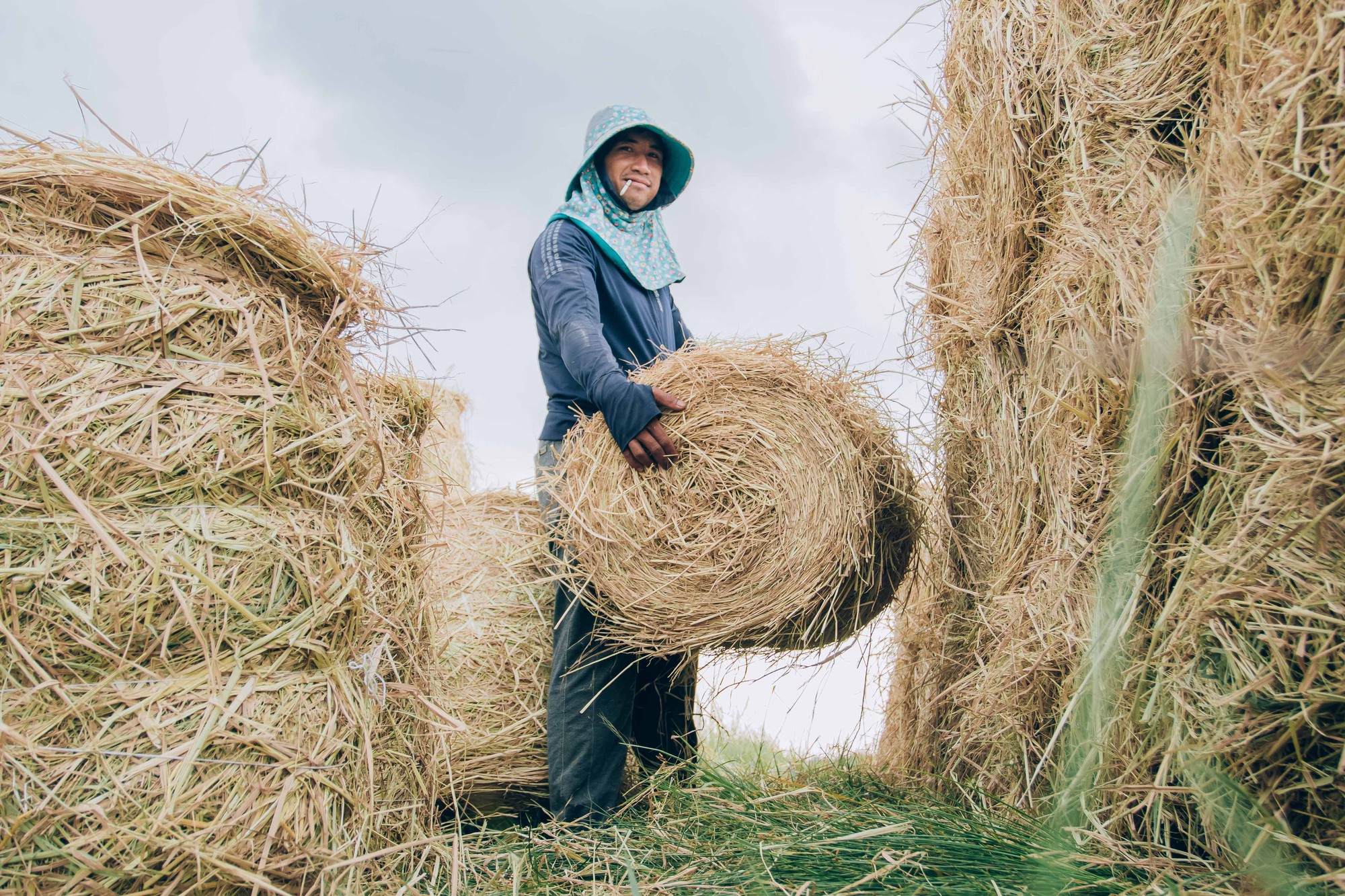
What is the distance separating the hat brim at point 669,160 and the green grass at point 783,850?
202 centimetres

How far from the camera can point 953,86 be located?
274cm

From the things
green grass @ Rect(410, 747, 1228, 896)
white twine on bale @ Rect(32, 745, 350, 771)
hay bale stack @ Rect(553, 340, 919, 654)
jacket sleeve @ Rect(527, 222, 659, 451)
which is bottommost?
green grass @ Rect(410, 747, 1228, 896)

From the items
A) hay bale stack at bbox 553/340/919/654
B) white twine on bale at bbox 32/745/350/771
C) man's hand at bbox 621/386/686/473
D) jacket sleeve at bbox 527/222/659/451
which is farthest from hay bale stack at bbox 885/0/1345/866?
white twine on bale at bbox 32/745/350/771

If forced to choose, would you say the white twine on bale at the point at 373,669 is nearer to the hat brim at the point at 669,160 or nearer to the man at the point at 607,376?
the man at the point at 607,376

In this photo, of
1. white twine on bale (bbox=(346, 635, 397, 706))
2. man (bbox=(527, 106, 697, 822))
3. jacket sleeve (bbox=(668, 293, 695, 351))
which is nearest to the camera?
white twine on bale (bbox=(346, 635, 397, 706))

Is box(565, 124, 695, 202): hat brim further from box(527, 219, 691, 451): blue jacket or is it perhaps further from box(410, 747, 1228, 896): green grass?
box(410, 747, 1228, 896): green grass

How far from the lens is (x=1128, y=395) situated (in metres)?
1.99

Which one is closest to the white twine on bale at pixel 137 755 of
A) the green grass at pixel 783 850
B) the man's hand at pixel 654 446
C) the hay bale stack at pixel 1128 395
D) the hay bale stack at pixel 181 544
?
the hay bale stack at pixel 181 544

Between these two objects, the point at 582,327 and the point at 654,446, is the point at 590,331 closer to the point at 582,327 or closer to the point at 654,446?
the point at 582,327

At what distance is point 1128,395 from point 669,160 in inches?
83.8

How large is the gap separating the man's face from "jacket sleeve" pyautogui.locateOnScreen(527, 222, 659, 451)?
0.34m

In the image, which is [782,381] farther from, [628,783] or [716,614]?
[628,783]

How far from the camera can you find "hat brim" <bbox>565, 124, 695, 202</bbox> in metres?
3.17

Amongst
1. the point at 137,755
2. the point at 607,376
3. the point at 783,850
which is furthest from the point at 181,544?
the point at 783,850
